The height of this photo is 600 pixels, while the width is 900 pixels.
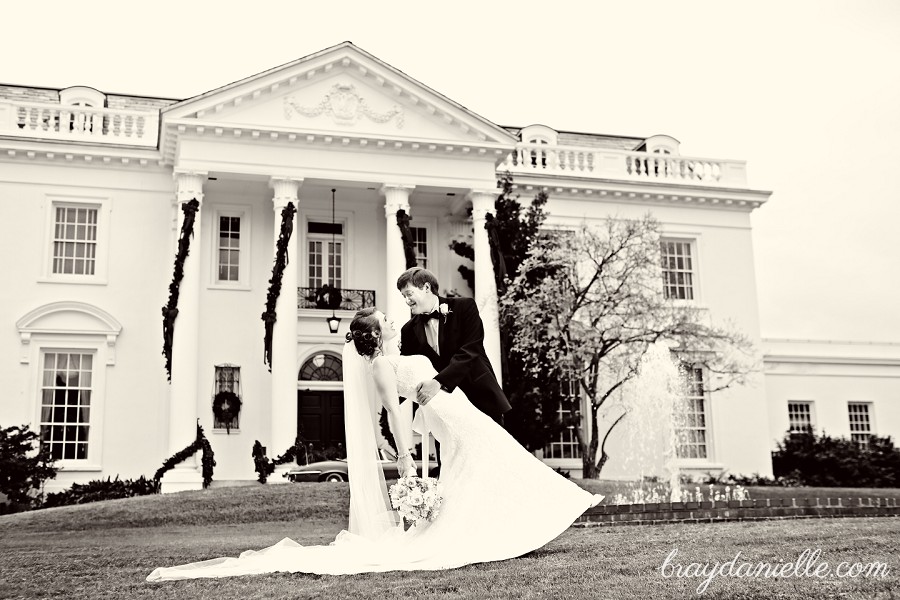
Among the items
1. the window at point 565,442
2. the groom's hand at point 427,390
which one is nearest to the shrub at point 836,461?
the window at point 565,442

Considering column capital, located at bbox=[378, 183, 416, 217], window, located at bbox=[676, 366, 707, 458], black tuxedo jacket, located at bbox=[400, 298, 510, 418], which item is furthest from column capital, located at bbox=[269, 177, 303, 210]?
black tuxedo jacket, located at bbox=[400, 298, 510, 418]

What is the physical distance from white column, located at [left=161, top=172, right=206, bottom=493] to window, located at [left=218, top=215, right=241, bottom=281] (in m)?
1.71

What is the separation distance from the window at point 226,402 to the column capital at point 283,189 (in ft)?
16.0

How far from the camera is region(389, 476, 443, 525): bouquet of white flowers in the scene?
748cm

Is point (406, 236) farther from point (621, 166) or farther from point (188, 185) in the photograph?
point (621, 166)

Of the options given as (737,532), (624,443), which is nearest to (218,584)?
(737,532)

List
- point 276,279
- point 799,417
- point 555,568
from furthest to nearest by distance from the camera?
point 799,417 < point 276,279 < point 555,568

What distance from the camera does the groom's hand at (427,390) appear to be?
744 cm

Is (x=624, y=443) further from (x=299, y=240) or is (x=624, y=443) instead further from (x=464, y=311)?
(x=464, y=311)

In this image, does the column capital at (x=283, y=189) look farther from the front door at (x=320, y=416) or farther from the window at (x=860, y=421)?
the window at (x=860, y=421)

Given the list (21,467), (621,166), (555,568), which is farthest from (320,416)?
(555,568)

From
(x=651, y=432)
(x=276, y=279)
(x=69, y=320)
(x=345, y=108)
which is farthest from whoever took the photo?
(x=651, y=432)

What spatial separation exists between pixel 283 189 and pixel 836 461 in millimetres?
19188

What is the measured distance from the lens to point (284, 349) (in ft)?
78.1
